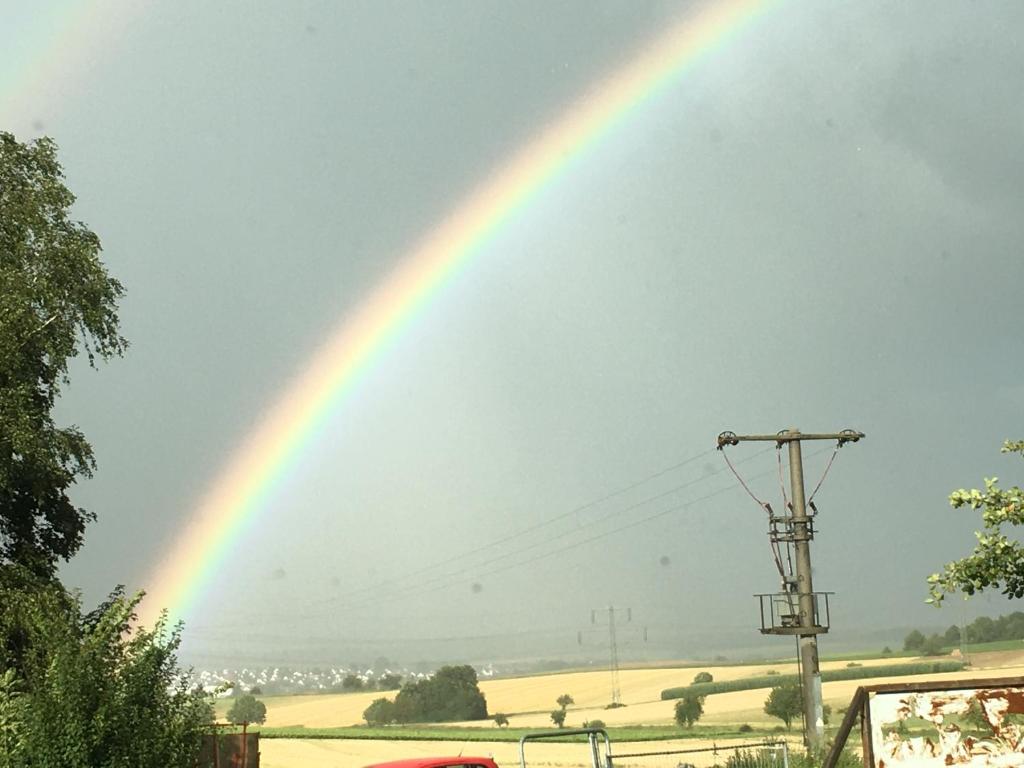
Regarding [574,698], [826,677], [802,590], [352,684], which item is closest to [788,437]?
[802,590]

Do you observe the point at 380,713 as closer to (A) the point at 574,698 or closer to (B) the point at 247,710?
(B) the point at 247,710

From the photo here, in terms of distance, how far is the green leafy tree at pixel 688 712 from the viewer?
95125mm

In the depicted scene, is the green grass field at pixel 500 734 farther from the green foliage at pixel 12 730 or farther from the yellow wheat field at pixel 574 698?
the green foliage at pixel 12 730

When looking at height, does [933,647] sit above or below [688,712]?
above

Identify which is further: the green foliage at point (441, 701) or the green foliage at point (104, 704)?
the green foliage at point (441, 701)

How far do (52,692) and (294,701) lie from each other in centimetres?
14083

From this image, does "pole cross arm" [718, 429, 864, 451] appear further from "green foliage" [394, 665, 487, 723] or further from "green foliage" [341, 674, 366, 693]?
"green foliage" [341, 674, 366, 693]

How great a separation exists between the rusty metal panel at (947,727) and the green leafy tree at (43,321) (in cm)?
2553

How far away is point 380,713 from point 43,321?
309ft

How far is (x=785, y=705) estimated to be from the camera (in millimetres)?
85938

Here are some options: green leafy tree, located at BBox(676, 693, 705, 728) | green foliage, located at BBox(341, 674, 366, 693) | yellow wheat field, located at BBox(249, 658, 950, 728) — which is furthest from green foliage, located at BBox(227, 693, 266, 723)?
green leafy tree, located at BBox(676, 693, 705, 728)

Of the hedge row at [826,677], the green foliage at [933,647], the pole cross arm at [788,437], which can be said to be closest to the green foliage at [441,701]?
the hedge row at [826,677]

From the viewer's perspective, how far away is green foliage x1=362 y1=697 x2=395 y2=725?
4520 inches

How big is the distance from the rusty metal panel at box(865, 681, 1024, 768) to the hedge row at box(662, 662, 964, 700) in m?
96.3
